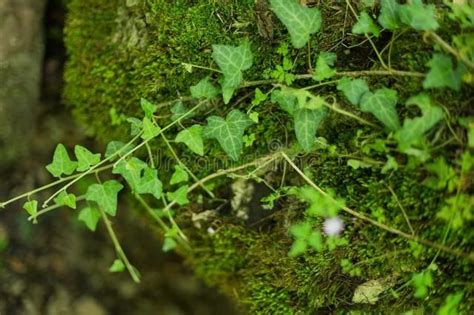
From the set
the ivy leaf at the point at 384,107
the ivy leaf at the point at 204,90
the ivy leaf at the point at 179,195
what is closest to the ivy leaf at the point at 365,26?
the ivy leaf at the point at 384,107

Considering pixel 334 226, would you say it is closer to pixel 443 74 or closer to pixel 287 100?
pixel 287 100

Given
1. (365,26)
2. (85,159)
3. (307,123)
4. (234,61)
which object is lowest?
(85,159)

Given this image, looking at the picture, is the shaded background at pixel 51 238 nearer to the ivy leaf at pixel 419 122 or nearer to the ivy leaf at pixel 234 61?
the ivy leaf at pixel 234 61

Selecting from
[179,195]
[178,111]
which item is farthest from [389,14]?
[179,195]

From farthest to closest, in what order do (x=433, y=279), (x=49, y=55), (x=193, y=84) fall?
(x=49, y=55) → (x=193, y=84) → (x=433, y=279)

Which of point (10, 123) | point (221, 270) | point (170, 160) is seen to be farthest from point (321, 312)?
point (10, 123)

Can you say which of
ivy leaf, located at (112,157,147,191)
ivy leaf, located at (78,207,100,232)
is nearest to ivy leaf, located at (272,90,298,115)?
ivy leaf, located at (112,157,147,191)

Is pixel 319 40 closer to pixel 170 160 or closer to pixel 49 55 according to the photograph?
pixel 170 160
